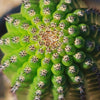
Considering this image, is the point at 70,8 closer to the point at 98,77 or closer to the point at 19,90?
the point at 98,77

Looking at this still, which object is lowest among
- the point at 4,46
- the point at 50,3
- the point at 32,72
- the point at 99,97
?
the point at 99,97

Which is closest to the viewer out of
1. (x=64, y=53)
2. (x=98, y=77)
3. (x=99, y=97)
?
(x=64, y=53)

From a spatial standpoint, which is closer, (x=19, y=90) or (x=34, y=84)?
(x=34, y=84)

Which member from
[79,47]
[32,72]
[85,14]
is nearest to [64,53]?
[79,47]

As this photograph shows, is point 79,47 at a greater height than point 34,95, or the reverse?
point 79,47

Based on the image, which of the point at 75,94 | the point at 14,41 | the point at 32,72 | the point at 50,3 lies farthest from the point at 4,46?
the point at 75,94

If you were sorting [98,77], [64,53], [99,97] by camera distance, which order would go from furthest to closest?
[99,97] → [98,77] → [64,53]
